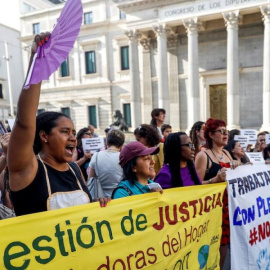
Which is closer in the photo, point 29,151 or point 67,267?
point 29,151

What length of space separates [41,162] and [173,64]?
2252cm

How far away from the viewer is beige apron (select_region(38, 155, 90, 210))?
1.76 m

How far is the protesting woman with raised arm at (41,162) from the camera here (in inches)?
56.7

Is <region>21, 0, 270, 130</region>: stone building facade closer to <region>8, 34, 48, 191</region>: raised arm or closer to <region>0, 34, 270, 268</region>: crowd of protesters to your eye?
<region>0, 34, 270, 268</region>: crowd of protesters

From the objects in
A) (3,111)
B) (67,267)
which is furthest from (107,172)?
(3,111)

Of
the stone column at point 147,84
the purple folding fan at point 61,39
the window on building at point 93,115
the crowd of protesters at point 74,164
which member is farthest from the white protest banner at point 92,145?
the window on building at point 93,115

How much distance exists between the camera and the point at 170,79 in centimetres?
2338

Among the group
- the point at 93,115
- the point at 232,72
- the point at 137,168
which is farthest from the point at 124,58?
the point at 137,168

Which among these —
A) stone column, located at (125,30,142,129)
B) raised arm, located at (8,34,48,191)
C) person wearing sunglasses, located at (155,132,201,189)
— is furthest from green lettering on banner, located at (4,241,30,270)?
stone column, located at (125,30,142,129)

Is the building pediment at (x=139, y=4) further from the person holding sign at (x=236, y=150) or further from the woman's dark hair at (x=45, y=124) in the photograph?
the woman's dark hair at (x=45, y=124)

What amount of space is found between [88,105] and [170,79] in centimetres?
962

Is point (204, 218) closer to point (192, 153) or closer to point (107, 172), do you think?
point (192, 153)

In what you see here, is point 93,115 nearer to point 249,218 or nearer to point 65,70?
point 65,70

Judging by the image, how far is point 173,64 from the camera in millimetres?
23266
